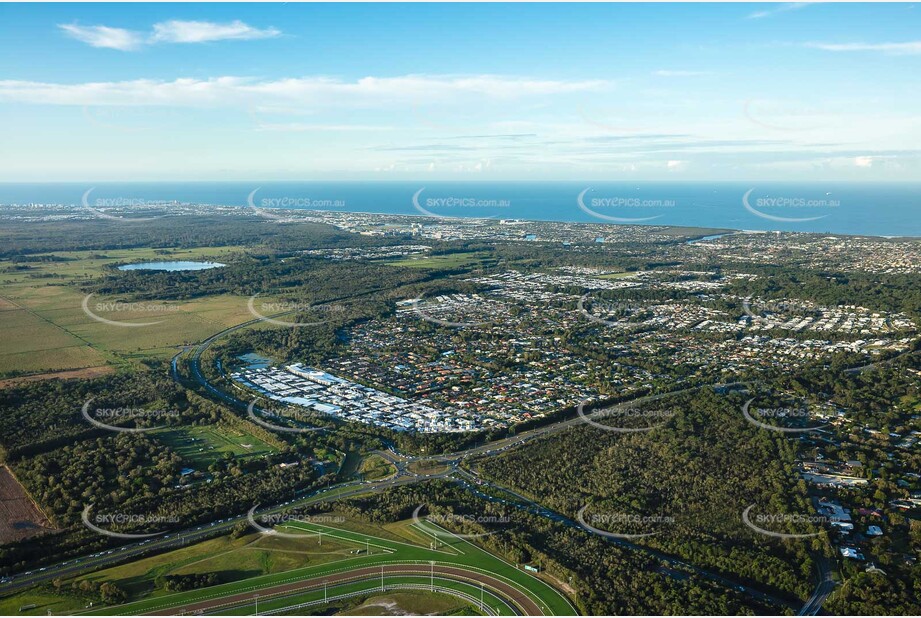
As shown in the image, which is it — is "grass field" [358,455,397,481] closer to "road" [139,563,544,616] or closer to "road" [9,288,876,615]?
"road" [9,288,876,615]

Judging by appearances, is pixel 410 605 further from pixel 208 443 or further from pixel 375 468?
pixel 208 443

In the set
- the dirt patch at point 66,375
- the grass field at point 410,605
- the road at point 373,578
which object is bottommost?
the grass field at point 410,605

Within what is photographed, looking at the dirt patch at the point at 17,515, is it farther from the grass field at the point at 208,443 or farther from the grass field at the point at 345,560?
the grass field at the point at 208,443

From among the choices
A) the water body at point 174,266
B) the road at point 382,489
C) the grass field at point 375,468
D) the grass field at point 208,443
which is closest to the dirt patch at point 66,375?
the road at point 382,489

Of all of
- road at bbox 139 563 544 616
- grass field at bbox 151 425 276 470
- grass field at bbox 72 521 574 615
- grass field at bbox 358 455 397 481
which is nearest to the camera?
road at bbox 139 563 544 616

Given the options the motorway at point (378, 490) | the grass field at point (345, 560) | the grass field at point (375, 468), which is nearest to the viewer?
the grass field at point (345, 560)

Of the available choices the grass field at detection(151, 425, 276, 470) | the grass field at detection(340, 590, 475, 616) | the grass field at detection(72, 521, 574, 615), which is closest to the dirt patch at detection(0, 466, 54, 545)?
the grass field at detection(72, 521, 574, 615)

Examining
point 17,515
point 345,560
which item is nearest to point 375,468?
point 345,560
